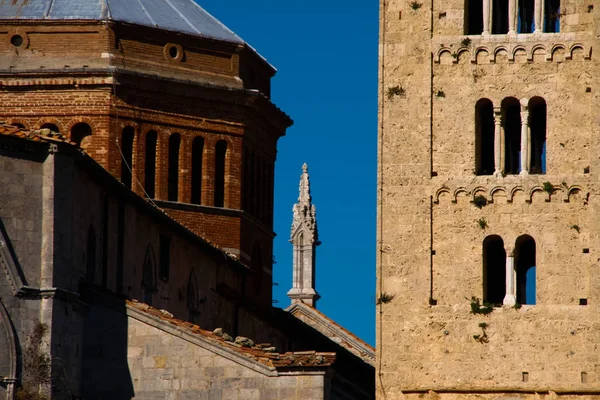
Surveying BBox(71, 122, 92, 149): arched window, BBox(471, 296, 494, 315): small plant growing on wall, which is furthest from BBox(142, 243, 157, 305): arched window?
BBox(71, 122, 92, 149): arched window

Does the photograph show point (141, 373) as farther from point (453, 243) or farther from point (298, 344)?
point (298, 344)

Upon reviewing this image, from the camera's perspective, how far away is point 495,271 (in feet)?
136

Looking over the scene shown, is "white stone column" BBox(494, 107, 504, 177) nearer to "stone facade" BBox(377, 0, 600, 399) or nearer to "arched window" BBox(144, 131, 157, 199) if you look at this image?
"stone facade" BBox(377, 0, 600, 399)

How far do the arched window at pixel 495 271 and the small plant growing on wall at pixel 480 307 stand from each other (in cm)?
51

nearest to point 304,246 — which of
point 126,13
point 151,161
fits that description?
point 151,161

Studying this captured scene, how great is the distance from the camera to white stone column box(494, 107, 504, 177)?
134 ft

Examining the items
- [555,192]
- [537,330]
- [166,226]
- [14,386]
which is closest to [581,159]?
[555,192]

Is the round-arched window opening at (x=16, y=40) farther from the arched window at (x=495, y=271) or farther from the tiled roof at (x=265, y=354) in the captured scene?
the tiled roof at (x=265, y=354)

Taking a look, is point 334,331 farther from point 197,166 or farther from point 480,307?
point 480,307

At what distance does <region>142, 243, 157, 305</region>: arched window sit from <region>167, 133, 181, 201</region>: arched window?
808 cm

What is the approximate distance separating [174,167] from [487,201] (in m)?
→ 12.9

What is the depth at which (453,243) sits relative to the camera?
A: 134 feet

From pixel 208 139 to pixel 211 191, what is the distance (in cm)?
124

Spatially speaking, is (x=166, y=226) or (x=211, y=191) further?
(x=211, y=191)
